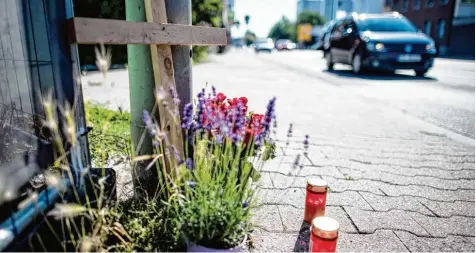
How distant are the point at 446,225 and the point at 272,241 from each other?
120 centimetres

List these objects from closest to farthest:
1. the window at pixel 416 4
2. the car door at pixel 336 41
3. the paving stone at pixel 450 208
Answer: the paving stone at pixel 450 208
the car door at pixel 336 41
the window at pixel 416 4

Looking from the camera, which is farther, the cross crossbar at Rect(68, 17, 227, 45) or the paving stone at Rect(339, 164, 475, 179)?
the paving stone at Rect(339, 164, 475, 179)

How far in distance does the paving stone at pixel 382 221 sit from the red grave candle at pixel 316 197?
307mm

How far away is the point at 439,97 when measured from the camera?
292 inches

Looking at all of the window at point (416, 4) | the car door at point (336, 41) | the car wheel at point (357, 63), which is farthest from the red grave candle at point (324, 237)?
the window at point (416, 4)

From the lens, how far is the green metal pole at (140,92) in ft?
6.30

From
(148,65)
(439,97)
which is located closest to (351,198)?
(148,65)

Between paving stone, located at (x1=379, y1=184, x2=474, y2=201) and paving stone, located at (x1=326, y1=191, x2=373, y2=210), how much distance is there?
29cm

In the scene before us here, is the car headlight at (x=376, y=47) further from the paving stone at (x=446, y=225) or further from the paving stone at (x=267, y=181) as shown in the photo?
the paving stone at (x=446, y=225)

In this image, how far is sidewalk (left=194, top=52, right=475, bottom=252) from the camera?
83.0 inches

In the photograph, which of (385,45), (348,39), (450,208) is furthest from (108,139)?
(348,39)

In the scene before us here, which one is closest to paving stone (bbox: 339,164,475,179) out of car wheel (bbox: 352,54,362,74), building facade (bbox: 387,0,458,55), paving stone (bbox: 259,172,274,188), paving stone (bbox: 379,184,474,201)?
paving stone (bbox: 379,184,474,201)

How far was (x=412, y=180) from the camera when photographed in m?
3.04

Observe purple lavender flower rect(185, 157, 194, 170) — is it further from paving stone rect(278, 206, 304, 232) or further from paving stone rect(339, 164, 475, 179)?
paving stone rect(339, 164, 475, 179)
